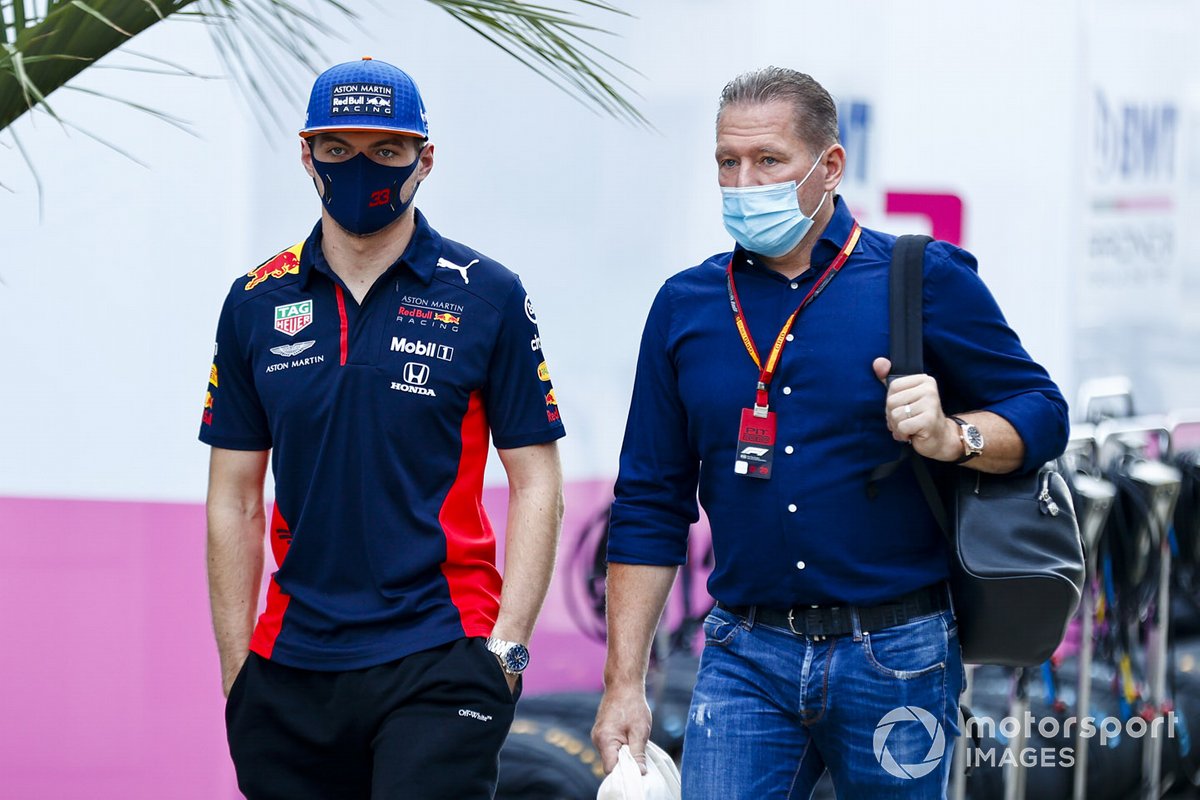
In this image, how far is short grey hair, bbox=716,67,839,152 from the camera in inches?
108

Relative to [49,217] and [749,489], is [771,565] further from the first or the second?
[49,217]

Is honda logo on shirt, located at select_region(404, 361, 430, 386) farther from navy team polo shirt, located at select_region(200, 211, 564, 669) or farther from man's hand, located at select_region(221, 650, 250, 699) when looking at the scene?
man's hand, located at select_region(221, 650, 250, 699)

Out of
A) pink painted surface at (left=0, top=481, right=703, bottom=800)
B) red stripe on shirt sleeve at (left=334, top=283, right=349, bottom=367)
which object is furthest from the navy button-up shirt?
pink painted surface at (left=0, top=481, right=703, bottom=800)

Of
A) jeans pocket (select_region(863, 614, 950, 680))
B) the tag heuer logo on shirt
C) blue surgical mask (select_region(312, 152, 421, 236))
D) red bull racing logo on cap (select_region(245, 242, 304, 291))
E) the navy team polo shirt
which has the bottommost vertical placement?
jeans pocket (select_region(863, 614, 950, 680))

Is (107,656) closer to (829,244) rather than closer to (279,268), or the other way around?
(279,268)

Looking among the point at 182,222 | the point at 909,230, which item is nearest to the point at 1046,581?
the point at 182,222

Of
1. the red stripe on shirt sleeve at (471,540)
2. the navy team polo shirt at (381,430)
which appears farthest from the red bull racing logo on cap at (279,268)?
the red stripe on shirt sleeve at (471,540)

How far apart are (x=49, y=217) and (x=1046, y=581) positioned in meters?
2.22

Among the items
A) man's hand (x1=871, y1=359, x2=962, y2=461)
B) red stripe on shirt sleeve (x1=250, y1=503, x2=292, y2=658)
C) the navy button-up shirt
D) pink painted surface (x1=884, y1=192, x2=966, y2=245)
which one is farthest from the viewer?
pink painted surface (x1=884, y1=192, x2=966, y2=245)

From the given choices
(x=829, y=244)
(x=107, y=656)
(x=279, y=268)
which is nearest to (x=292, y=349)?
(x=279, y=268)

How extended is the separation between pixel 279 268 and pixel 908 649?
1221mm

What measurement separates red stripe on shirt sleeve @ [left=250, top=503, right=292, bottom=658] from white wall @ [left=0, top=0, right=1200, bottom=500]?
94 centimetres

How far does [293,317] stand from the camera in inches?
110

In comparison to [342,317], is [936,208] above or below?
above
